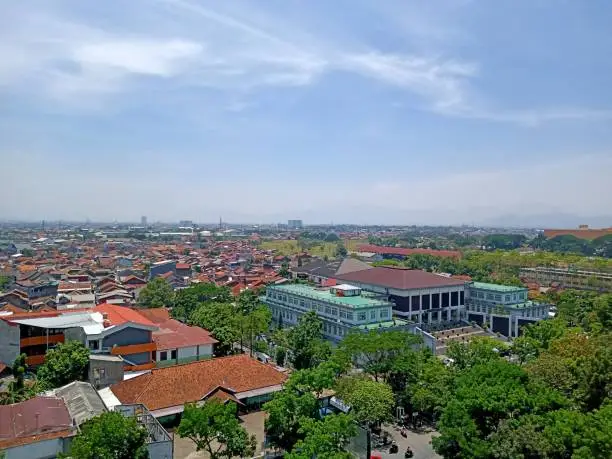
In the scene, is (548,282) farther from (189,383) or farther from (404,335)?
(189,383)

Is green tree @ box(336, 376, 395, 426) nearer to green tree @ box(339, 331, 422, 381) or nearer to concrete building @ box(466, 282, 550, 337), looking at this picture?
green tree @ box(339, 331, 422, 381)

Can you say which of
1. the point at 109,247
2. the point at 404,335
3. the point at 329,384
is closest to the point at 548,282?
the point at 404,335

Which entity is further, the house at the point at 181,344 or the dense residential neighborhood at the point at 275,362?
the house at the point at 181,344

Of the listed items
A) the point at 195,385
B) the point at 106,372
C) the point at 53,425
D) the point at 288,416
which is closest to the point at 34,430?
the point at 53,425

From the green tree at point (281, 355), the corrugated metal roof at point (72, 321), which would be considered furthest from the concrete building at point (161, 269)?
the green tree at point (281, 355)

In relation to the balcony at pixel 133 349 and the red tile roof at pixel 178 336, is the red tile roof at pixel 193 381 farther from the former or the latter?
the red tile roof at pixel 178 336
